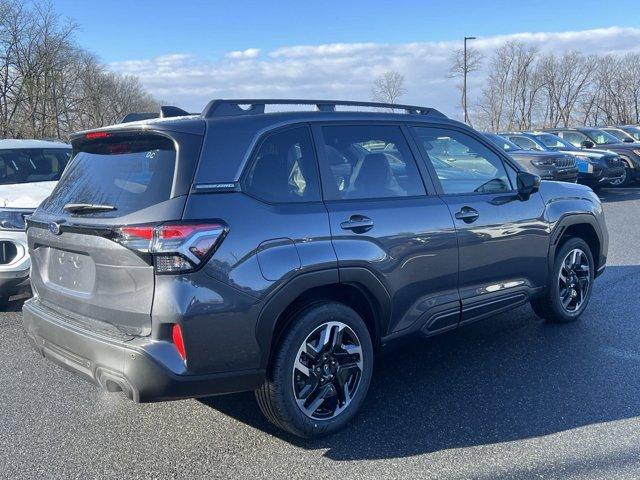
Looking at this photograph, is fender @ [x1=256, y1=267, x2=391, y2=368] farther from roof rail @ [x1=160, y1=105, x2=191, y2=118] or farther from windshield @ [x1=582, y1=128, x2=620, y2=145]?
windshield @ [x1=582, y1=128, x2=620, y2=145]

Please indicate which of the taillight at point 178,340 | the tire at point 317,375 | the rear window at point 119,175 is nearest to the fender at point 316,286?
the tire at point 317,375

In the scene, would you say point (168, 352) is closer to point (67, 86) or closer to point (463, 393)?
point (463, 393)

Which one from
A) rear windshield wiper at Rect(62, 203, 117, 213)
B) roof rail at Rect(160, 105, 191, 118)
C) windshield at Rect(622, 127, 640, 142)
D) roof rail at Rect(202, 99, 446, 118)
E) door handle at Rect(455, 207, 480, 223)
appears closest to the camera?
rear windshield wiper at Rect(62, 203, 117, 213)

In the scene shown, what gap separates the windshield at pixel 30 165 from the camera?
6.85 m

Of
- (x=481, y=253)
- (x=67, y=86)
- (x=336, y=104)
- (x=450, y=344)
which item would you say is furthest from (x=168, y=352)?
(x=67, y=86)

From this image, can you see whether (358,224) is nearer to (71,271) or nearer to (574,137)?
(71,271)

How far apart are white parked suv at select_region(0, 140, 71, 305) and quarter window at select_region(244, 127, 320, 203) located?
3.15 metres

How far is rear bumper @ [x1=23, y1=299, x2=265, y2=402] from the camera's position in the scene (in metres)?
2.84

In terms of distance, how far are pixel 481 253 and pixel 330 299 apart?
51.1 inches

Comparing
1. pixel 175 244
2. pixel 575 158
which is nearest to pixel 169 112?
pixel 175 244

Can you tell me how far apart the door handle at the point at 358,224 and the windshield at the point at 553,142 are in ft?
47.2

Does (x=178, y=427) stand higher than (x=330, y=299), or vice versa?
(x=330, y=299)

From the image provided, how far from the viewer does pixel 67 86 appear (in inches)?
1529

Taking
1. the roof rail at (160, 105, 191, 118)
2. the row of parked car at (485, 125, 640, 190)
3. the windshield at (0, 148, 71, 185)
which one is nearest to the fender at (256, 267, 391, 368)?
the roof rail at (160, 105, 191, 118)
